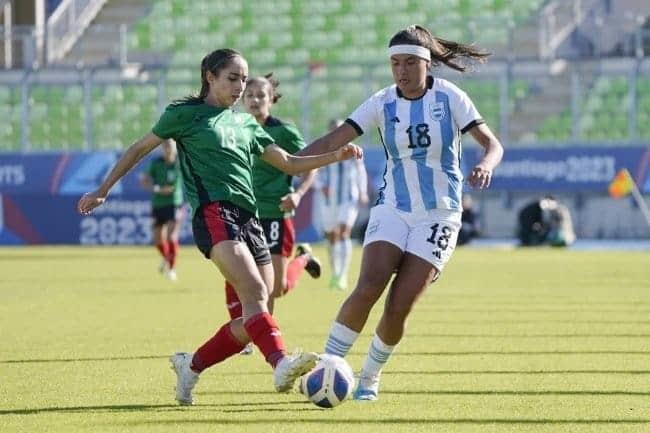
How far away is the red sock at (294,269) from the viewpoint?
41.3ft

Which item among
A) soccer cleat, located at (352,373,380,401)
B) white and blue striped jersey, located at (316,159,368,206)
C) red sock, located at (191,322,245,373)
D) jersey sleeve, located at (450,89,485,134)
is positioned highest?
jersey sleeve, located at (450,89,485,134)

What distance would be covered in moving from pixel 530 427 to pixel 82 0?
30.7 m

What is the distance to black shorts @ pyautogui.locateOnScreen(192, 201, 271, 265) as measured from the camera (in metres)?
8.45

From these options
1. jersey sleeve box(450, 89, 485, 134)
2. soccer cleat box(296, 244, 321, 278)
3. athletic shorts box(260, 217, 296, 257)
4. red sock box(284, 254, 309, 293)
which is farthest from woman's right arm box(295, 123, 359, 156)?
soccer cleat box(296, 244, 321, 278)

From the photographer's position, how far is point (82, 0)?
121 feet

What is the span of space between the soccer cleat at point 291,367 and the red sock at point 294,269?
428 centimetres

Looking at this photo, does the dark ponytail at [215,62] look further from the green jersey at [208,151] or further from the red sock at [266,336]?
the red sock at [266,336]

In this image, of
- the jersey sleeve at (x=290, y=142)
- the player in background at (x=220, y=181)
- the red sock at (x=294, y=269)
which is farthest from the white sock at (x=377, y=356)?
the red sock at (x=294, y=269)

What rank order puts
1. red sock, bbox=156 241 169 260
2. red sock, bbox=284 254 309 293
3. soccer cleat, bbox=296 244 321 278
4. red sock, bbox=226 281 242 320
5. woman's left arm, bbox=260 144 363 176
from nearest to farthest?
woman's left arm, bbox=260 144 363 176 → red sock, bbox=226 281 242 320 → red sock, bbox=284 254 309 293 → soccer cleat, bbox=296 244 321 278 → red sock, bbox=156 241 169 260

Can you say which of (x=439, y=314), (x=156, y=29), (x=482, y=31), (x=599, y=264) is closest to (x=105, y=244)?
(x=156, y=29)

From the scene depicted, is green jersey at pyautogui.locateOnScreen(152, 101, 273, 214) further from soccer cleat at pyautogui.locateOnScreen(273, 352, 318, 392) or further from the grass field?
the grass field

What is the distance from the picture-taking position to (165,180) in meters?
23.2

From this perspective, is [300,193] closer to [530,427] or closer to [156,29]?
[530,427]

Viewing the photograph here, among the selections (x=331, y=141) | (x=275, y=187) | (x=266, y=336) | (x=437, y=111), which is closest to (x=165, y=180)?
(x=275, y=187)
